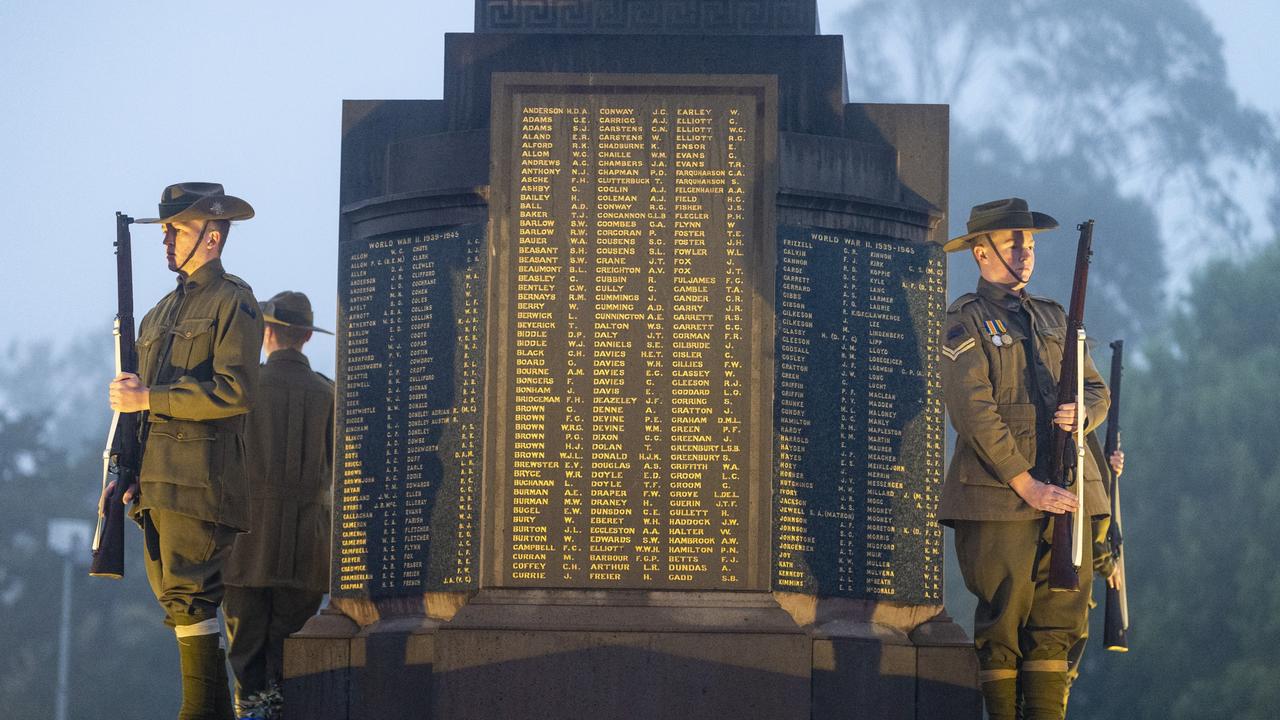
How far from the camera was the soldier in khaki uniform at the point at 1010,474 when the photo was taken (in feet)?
34.3

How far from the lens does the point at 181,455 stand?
34.7 ft

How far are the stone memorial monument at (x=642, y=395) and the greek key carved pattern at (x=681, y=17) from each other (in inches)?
1.2

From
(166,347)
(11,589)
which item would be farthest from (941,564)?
(11,589)

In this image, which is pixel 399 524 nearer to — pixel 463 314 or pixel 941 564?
pixel 463 314

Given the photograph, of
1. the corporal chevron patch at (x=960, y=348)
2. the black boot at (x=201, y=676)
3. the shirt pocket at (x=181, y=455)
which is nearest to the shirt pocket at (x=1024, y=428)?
the corporal chevron patch at (x=960, y=348)

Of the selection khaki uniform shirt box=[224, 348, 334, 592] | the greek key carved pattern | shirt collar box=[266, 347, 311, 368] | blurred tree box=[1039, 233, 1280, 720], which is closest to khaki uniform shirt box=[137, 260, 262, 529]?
khaki uniform shirt box=[224, 348, 334, 592]

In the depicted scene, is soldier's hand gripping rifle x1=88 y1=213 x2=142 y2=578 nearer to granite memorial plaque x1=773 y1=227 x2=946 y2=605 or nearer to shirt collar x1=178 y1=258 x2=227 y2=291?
shirt collar x1=178 y1=258 x2=227 y2=291

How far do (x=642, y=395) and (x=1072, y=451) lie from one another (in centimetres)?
248

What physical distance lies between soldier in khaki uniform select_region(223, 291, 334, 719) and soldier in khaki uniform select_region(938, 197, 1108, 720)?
403cm

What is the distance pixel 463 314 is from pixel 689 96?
185cm

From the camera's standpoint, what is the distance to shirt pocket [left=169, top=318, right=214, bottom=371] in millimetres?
10812

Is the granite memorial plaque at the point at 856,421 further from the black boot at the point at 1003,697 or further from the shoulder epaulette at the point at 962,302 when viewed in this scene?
the black boot at the point at 1003,697

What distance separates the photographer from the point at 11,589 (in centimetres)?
4206

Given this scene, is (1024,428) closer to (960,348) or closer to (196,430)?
(960,348)
